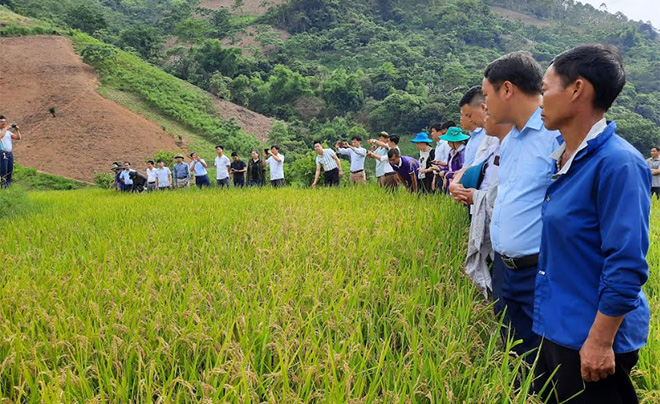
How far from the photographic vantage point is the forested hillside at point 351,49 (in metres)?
35.6

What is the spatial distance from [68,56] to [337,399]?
34182 mm

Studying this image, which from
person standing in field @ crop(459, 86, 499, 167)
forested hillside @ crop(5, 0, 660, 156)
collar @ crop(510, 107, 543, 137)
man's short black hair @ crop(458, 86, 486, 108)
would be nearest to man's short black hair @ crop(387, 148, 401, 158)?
person standing in field @ crop(459, 86, 499, 167)

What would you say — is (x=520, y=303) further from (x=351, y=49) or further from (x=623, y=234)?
(x=351, y=49)

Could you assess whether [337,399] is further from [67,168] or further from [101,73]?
[101,73]

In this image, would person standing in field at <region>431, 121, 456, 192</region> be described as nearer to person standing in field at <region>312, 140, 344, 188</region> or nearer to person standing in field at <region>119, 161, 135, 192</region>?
person standing in field at <region>312, 140, 344, 188</region>

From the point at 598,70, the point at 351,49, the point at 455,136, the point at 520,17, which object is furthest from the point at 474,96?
the point at 520,17

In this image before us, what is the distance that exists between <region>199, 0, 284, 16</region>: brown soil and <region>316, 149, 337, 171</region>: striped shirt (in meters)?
74.7

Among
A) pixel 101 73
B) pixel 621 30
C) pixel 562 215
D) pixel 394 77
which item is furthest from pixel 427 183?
pixel 621 30

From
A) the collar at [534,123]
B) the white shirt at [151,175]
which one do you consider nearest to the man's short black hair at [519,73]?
the collar at [534,123]

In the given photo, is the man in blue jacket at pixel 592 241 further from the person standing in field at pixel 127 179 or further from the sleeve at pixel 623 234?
the person standing in field at pixel 127 179

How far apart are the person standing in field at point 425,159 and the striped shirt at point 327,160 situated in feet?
8.42

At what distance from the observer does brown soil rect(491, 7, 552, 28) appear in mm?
83250

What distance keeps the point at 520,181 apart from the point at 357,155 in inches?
282

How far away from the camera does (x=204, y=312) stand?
7.36 ft
